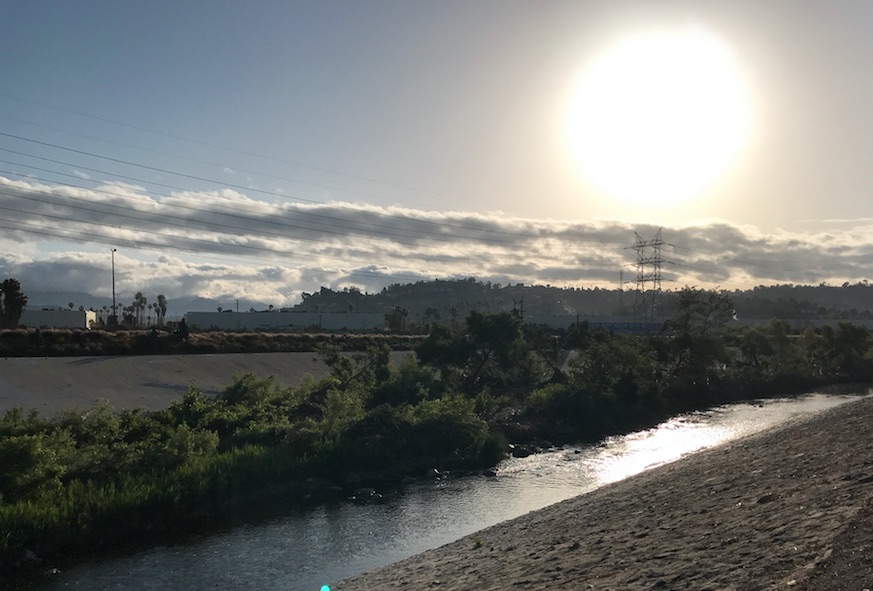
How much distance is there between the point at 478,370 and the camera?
58.5 m

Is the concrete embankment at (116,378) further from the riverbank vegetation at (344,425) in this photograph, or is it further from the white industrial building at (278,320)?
the white industrial building at (278,320)

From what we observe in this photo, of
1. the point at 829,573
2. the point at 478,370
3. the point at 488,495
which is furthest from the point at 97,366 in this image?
the point at 829,573

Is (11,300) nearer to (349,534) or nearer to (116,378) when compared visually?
(116,378)

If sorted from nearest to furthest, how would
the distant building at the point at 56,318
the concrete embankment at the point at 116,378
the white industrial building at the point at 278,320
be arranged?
the concrete embankment at the point at 116,378, the distant building at the point at 56,318, the white industrial building at the point at 278,320

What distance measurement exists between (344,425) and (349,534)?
1254cm

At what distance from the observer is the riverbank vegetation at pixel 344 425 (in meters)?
26.1

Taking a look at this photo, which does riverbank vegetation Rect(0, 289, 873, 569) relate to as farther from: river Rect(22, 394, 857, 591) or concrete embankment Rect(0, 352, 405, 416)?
concrete embankment Rect(0, 352, 405, 416)

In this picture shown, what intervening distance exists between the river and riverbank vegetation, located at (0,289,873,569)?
234 cm

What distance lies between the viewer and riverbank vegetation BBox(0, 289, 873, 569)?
2606 centimetres

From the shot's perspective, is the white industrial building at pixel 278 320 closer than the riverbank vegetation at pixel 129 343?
No

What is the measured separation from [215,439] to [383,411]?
8.71 meters

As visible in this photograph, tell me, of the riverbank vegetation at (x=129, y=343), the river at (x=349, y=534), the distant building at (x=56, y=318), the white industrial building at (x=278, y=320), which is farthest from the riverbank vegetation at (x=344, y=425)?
the white industrial building at (x=278, y=320)

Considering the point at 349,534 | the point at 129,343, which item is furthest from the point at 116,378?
the point at 349,534

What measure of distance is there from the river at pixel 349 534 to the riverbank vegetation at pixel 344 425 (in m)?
2.34
